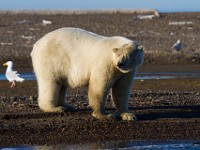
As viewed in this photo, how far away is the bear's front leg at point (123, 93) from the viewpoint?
1323cm

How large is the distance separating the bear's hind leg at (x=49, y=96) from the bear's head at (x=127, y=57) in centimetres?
164

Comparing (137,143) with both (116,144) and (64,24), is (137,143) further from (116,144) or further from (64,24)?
(64,24)

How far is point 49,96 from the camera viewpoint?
46.0ft

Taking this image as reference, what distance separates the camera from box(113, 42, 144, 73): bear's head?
12.7 metres

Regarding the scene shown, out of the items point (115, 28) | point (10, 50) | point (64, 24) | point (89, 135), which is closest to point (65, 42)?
point (89, 135)

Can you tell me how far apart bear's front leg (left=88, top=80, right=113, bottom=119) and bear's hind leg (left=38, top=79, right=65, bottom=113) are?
0.94 meters

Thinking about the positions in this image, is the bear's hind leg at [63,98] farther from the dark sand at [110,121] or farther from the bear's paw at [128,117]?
the bear's paw at [128,117]

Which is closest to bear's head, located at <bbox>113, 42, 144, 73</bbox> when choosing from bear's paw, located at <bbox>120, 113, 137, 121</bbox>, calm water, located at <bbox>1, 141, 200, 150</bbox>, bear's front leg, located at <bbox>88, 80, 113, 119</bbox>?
bear's front leg, located at <bbox>88, 80, 113, 119</bbox>

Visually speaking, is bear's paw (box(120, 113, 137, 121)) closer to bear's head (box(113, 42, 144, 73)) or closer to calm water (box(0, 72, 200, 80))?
bear's head (box(113, 42, 144, 73))

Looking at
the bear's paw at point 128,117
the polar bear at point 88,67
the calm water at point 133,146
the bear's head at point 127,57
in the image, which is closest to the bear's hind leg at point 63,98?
the polar bear at point 88,67

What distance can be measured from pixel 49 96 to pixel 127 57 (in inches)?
80.9

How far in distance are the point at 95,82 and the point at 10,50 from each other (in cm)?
2031

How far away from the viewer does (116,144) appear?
11.8 m

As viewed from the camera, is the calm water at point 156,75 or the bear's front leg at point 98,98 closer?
the bear's front leg at point 98,98
